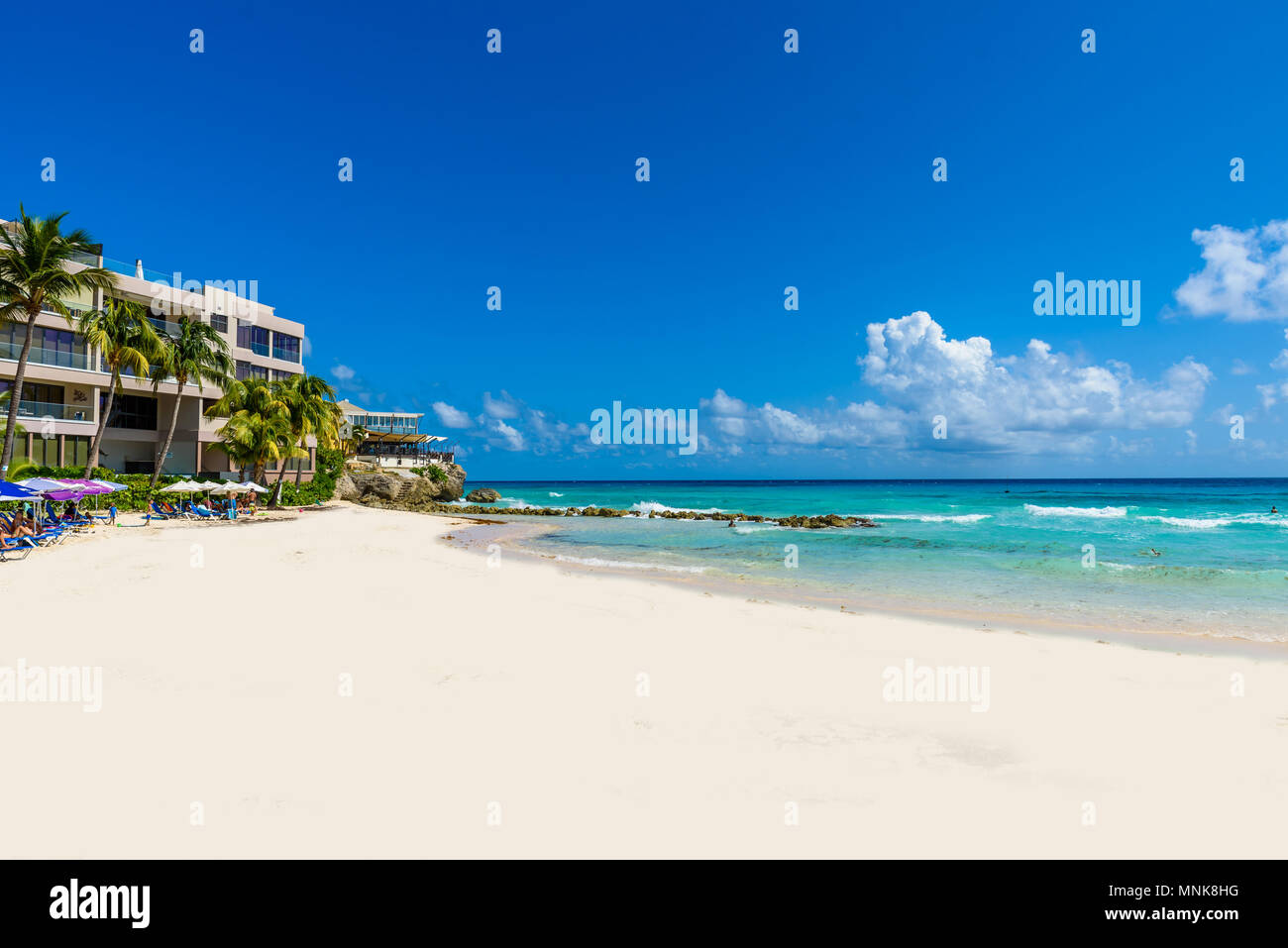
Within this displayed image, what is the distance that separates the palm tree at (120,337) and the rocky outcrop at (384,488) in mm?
20939

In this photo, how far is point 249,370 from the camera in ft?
141

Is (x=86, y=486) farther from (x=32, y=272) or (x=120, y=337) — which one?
(x=120, y=337)

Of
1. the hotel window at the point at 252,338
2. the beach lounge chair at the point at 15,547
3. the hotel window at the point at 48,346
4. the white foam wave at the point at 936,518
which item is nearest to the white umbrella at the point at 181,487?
the hotel window at the point at 48,346

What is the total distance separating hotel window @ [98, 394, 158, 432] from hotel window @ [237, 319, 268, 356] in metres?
7.45

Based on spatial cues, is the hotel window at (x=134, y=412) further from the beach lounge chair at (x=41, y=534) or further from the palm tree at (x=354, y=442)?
the beach lounge chair at (x=41, y=534)

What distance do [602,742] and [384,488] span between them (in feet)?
164

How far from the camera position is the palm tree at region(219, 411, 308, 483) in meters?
34.2

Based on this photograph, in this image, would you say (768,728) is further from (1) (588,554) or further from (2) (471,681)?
(1) (588,554)

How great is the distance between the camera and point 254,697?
605cm

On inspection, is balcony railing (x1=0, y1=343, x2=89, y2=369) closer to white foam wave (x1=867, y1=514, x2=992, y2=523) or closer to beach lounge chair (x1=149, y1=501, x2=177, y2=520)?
beach lounge chair (x1=149, y1=501, x2=177, y2=520)

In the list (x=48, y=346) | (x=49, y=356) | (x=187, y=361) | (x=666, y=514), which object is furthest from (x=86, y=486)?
(x=666, y=514)
